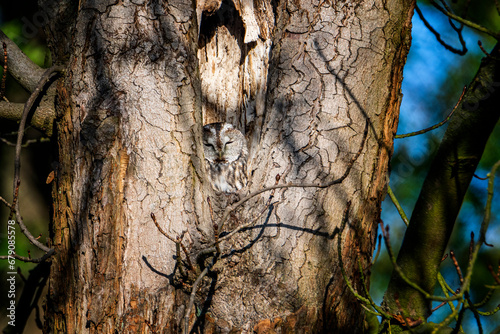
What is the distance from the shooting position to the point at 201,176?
1.67 metres

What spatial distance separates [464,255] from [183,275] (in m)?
3.48

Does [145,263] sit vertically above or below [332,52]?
below

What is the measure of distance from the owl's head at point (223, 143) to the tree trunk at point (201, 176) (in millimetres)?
1651

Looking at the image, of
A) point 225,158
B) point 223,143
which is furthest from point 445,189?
point 225,158

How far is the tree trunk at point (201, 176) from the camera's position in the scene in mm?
1510

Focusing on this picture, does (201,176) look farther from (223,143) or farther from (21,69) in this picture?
(223,143)

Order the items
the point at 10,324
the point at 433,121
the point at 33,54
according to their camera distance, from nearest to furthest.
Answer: the point at 10,324 < the point at 33,54 < the point at 433,121

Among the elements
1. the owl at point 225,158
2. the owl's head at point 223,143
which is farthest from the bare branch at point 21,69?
the owl at point 225,158

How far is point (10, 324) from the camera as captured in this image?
105 inches

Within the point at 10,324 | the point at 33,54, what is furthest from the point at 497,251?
the point at 33,54

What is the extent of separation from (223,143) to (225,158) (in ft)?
0.88

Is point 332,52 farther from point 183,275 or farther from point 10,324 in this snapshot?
point 10,324

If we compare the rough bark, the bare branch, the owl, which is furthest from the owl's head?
the rough bark

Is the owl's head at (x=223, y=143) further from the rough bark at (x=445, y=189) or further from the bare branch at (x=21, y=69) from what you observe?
the rough bark at (x=445, y=189)
